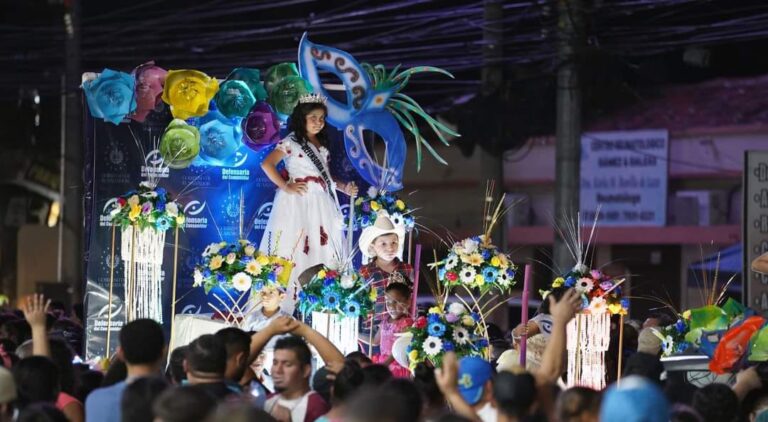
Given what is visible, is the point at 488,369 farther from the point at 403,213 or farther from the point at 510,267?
the point at 403,213

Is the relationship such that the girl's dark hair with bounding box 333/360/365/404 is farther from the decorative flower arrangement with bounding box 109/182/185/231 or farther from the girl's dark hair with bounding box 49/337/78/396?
the decorative flower arrangement with bounding box 109/182/185/231

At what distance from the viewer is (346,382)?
22.4 feet

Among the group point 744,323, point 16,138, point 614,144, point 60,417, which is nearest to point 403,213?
point 744,323

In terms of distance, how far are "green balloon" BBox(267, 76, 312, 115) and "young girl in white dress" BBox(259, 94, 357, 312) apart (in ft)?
0.28

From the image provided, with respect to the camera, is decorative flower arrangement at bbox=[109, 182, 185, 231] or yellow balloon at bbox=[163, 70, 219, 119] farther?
yellow balloon at bbox=[163, 70, 219, 119]

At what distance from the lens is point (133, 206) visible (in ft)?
36.4

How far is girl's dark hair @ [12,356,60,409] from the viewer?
7000 millimetres

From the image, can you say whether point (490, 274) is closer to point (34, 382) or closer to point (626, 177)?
point (34, 382)

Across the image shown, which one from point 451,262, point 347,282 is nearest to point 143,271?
point 347,282

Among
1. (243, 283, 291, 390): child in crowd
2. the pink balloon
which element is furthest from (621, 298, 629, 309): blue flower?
the pink balloon

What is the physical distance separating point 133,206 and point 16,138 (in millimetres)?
20946

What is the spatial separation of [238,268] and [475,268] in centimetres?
171

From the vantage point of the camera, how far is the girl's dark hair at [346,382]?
6.79 meters

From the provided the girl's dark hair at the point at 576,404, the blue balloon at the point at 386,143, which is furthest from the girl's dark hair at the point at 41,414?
the blue balloon at the point at 386,143
